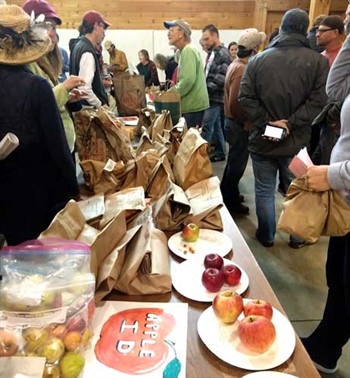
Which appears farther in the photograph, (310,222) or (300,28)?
(300,28)

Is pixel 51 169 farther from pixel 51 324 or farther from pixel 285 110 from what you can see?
pixel 285 110

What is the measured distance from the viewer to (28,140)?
5.06ft

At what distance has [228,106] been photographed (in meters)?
3.07

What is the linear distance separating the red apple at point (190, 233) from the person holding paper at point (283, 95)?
132 centimetres

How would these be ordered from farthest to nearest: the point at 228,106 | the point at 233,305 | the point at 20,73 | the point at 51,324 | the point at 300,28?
the point at 228,106 → the point at 300,28 → the point at 20,73 → the point at 233,305 → the point at 51,324

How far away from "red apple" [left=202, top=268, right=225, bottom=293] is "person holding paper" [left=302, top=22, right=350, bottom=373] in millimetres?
431

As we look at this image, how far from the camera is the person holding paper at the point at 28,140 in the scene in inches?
57.8

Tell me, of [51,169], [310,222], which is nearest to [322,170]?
[310,222]

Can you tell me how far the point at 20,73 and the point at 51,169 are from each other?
418 millimetres

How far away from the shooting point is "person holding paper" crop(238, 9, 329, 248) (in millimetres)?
2246

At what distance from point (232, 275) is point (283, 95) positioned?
5.35 ft

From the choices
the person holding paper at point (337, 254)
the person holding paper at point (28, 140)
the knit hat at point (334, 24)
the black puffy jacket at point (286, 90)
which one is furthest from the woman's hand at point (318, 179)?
the knit hat at point (334, 24)

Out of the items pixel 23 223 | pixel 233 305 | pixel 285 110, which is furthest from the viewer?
pixel 285 110

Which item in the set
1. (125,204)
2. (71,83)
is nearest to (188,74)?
(71,83)
